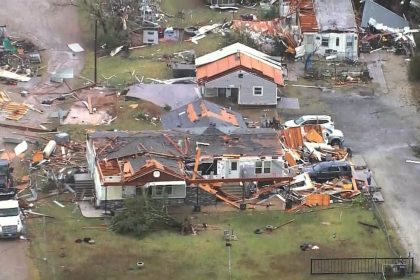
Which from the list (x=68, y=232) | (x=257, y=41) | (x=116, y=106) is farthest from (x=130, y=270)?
(x=257, y=41)

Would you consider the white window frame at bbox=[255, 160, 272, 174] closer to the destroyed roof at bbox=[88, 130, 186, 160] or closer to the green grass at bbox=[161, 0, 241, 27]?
the destroyed roof at bbox=[88, 130, 186, 160]

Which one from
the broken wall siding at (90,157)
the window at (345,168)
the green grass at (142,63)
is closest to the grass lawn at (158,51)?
the green grass at (142,63)

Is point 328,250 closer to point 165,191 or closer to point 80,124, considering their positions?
point 165,191

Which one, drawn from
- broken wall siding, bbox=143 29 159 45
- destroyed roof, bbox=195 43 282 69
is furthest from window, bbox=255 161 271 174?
broken wall siding, bbox=143 29 159 45

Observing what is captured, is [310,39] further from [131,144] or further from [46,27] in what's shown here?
[131,144]

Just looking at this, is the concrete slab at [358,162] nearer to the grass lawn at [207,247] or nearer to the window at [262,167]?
the grass lawn at [207,247]
